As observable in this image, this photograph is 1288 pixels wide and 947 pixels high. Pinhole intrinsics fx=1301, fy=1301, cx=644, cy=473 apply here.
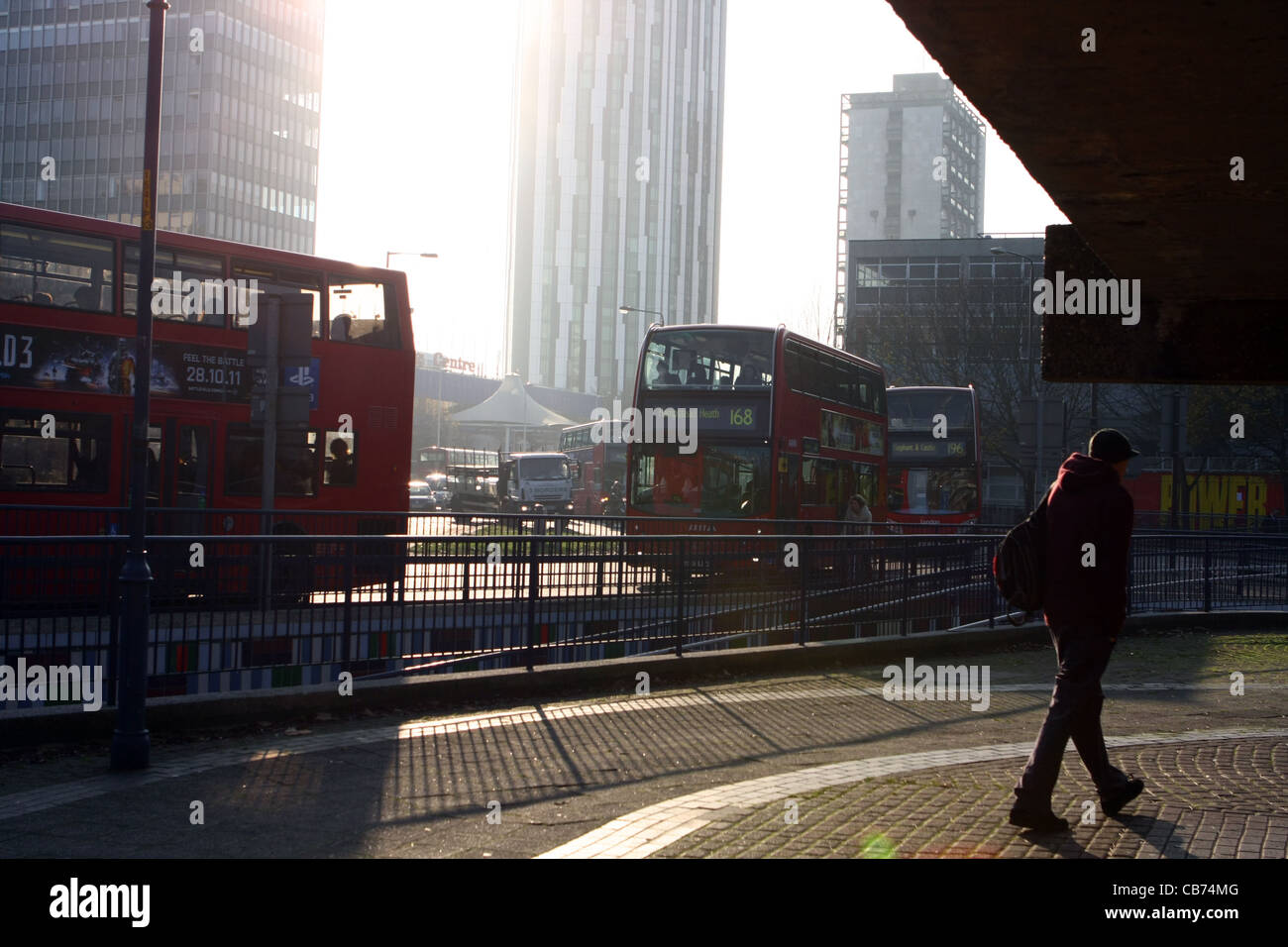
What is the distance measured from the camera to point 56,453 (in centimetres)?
1565

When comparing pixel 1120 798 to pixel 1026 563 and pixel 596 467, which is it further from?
pixel 596 467

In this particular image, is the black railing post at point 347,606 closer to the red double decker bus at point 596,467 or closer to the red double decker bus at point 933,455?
the red double decker bus at point 933,455

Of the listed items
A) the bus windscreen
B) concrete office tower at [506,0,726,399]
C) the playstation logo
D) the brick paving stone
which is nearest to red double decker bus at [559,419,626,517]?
the bus windscreen

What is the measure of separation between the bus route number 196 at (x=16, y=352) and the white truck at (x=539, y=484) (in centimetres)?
3889

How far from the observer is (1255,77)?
11.9ft

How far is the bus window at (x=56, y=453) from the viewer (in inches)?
605

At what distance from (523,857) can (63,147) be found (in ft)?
332

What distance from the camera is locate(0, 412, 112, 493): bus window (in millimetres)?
15367

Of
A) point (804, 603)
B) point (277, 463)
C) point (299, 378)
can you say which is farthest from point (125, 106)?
point (804, 603)

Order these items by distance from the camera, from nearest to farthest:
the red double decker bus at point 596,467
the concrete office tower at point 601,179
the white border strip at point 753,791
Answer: the white border strip at point 753,791 → the red double decker bus at point 596,467 → the concrete office tower at point 601,179

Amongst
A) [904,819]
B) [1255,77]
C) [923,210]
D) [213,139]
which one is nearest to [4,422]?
[904,819]

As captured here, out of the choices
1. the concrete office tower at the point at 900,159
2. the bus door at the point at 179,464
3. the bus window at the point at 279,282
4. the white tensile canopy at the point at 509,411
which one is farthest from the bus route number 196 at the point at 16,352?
the concrete office tower at the point at 900,159

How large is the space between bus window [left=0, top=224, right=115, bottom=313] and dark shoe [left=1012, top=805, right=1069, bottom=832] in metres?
13.5

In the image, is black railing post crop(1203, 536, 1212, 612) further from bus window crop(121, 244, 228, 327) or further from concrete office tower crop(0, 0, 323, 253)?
concrete office tower crop(0, 0, 323, 253)
